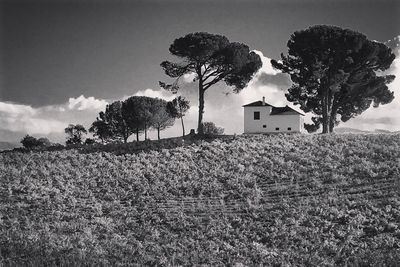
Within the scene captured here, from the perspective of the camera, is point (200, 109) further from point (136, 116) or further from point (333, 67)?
point (136, 116)

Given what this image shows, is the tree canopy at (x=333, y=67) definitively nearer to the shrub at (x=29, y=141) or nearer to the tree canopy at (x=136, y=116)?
the tree canopy at (x=136, y=116)

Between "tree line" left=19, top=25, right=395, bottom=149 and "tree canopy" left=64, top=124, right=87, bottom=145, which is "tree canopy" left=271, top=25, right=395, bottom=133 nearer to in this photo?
"tree line" left=19, top=25, right=395, bottom=149

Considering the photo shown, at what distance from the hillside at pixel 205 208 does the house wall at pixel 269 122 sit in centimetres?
1787

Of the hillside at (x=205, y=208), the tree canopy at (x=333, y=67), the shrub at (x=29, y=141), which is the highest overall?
the tree canopy at (x=333, y=67)

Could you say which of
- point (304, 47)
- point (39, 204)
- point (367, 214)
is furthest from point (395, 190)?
point (304, 47)

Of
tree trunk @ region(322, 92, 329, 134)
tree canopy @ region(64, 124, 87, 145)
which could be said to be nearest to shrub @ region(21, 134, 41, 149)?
tree canopy @ region(64, 124, 87, 145)

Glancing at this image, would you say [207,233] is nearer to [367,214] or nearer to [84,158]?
[367,214]

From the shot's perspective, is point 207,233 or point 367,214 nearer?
point 207,233

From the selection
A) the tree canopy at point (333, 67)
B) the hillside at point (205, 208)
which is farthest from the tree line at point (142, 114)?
the hillside at point (205, 208)

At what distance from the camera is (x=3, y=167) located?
3012cm

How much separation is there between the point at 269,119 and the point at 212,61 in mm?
10670

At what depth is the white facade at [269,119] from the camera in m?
53.0

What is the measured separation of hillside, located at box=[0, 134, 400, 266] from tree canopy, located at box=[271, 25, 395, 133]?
1619 cm

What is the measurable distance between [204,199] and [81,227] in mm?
7186
